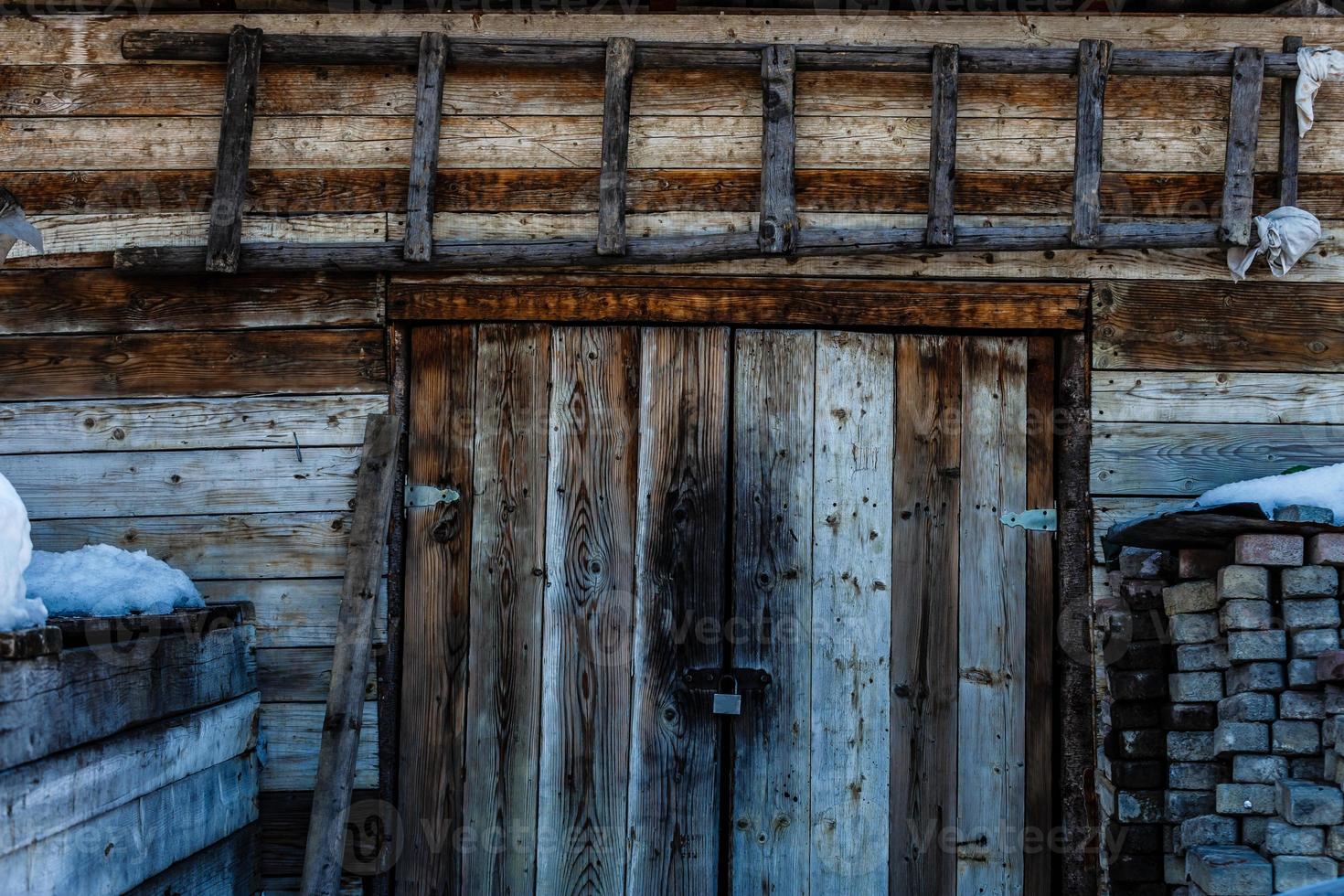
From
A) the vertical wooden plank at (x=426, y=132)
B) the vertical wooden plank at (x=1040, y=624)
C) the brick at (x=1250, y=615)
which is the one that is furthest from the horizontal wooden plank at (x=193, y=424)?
the brick at (x=1250, y=615)

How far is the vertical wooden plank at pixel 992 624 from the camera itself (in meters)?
3.78

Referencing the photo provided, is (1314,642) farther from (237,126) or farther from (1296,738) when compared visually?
(237,126)

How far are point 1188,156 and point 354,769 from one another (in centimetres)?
352

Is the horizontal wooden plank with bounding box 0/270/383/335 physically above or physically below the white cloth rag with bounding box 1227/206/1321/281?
below

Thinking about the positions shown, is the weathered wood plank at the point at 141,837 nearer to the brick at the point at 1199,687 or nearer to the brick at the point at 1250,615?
the brick at the point at 1199,687

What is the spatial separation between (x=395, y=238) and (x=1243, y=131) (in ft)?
9.62

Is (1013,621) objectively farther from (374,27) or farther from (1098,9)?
(374,27)

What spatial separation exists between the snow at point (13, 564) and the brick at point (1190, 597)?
3140mm

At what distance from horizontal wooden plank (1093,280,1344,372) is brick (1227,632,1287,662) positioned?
3.42 ft

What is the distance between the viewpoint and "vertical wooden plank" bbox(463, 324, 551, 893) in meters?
3.79

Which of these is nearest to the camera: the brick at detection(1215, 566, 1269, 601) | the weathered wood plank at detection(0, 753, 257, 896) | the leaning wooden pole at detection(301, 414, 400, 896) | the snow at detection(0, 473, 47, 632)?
the snow at detection(0, 473, 47, 632)

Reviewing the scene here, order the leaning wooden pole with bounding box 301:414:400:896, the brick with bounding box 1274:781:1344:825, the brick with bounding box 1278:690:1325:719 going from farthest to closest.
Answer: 1. the leaning wooden pole with bounding box 301:414:400:896
2. the brick with bounding box 1278:690:1325:719
3. the brick with bounding box 1274:781:1344:825

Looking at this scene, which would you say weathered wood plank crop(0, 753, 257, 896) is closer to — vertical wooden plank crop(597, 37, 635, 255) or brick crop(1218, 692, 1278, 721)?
vertical wooden plank crop(597, 37, 635, 255)

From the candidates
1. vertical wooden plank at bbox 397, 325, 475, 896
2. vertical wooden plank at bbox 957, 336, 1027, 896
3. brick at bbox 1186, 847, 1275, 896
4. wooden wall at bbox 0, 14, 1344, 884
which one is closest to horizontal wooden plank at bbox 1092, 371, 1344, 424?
wooden wall at bbox 0, 14, 1344, 884
